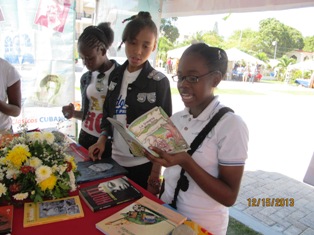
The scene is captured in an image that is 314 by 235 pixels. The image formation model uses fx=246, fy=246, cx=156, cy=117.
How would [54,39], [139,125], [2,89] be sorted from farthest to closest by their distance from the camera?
[54,39], [2,89], [139,125]

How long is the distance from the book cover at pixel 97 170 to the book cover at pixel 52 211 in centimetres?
20

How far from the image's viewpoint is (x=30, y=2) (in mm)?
3033

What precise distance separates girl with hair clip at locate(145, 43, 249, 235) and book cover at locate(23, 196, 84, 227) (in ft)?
1.38

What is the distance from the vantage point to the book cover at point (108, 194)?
117 centimetres

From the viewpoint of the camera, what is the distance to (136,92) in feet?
5.86

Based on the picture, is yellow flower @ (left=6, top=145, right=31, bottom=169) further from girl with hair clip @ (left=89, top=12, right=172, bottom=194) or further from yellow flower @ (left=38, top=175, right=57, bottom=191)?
girl with hair clip @ (left=89, top=12, right=172, bottom=194)

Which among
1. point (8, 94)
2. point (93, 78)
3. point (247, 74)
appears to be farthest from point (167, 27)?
point (247, 74)

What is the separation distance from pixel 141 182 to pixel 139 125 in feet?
3.00

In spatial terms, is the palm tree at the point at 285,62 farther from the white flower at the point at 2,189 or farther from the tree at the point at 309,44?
the white flower at the point at 2,189

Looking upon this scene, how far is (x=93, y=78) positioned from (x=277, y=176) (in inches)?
147

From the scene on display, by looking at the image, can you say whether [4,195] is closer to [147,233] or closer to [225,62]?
[147,233]

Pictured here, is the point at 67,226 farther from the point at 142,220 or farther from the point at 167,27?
the point at 167,27

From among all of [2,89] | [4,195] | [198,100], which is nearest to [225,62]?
[198,100]
